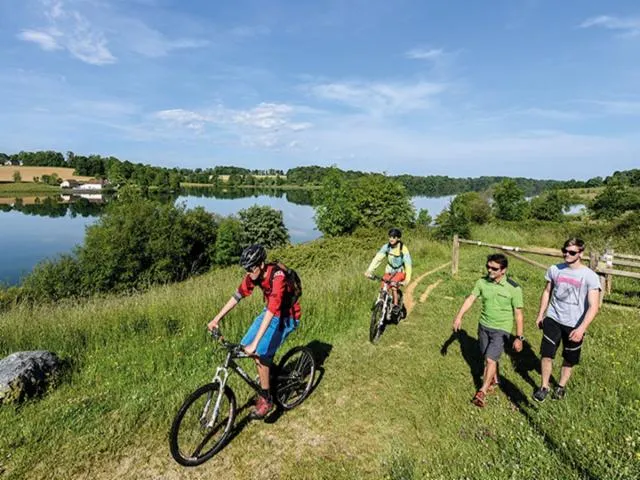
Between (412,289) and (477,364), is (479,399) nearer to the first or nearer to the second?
(477,364)

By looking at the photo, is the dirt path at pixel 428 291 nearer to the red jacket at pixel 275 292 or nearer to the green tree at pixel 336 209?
the red jacket at pixel 275 292

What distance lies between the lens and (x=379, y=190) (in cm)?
4925

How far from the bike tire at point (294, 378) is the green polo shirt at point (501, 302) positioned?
2.57 meters

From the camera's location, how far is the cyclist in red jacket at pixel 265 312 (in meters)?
3.89

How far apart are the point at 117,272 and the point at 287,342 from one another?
3862cm

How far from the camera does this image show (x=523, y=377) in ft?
18.4

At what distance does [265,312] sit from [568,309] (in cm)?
391

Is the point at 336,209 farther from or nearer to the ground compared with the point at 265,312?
nearer to the ground

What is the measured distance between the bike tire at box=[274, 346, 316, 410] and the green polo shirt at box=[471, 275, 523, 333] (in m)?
2.57

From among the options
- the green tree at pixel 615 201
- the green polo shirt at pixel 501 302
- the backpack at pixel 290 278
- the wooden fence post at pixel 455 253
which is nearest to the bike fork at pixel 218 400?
the backpack at pixel 290 278

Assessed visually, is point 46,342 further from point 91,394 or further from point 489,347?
point 489,347

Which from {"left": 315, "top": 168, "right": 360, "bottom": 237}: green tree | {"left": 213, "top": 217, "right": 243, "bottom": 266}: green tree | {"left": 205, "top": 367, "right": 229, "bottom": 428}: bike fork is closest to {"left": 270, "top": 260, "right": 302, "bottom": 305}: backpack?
{"left": 205, "top": 367, "right": 229, "bottom": 428}: bike fork

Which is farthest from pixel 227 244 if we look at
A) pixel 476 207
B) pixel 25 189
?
pixel 25 189

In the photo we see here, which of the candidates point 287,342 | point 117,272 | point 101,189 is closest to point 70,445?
point 287,342
